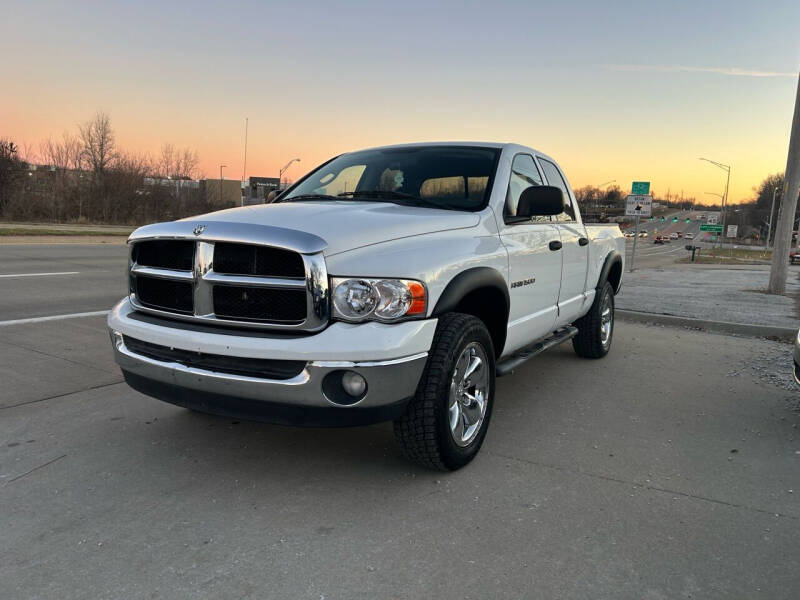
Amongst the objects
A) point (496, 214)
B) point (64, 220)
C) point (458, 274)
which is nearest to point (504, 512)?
point (458, 274)

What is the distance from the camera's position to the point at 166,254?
3.32m

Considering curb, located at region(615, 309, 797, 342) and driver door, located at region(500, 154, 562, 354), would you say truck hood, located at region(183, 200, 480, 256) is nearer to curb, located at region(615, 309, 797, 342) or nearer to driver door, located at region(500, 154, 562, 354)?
driver door, located at region(500, 154, 562, 354)

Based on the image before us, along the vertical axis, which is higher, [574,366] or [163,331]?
[163,331]

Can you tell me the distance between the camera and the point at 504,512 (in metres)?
3.00

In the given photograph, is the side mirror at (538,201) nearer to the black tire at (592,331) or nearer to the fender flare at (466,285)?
the fender flare at (466,285)

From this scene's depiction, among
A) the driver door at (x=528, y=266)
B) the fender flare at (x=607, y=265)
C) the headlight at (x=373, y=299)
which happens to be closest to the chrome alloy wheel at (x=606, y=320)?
the fender flare at (x=607, y=265)

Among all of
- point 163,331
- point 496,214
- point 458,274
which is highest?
point 496,214

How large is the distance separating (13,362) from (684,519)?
17.5 feet

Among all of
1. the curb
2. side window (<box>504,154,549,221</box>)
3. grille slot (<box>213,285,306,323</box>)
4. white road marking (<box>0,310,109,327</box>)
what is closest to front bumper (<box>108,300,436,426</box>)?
grille slot (<box>213,285,306,323</box>)

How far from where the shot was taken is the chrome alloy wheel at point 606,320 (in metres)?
6.43

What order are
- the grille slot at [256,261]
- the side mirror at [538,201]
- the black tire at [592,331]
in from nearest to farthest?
the grille slot at [256,261] → the side mirror at [538,201] → the black tire at [592,331]

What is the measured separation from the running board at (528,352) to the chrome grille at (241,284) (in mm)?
1517

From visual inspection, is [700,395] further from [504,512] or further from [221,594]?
[221,594]

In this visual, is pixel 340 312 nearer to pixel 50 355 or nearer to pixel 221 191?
pixel 50 355
